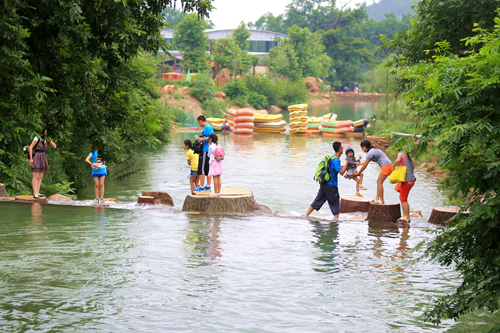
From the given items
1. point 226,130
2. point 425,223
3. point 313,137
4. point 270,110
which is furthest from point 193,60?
point 425,223

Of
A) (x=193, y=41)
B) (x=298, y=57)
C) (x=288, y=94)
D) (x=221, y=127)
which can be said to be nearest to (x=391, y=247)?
(x=221, y=127)

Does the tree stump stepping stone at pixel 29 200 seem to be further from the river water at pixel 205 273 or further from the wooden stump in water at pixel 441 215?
the wooden stump in water at pixel 441 215

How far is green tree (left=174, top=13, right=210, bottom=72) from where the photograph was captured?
218 feet

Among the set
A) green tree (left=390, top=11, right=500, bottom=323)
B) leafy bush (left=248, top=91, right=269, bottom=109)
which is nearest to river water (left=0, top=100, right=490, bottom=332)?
green tree (left=390, top=11, right=500, bottom=323)

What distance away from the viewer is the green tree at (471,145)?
444 cm

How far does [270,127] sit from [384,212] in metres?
30.9

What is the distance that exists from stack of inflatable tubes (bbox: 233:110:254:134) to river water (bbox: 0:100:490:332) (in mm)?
28141

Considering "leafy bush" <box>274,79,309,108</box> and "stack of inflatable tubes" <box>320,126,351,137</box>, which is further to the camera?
"leafy bush" <box>274,79,309,108</box>

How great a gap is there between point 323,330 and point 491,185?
2181 millimetres

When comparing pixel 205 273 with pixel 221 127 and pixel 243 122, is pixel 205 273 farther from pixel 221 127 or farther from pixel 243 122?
pixel 221 127

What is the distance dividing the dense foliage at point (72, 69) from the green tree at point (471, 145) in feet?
12.2

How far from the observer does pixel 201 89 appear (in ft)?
184

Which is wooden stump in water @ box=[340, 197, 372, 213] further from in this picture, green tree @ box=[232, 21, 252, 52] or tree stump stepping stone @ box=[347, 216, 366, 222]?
green tree @ box=[232, 21, 252, 52]

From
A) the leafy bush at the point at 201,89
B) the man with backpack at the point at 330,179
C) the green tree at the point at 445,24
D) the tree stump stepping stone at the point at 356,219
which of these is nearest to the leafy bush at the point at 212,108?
the leafy bush at the point at 201,89
